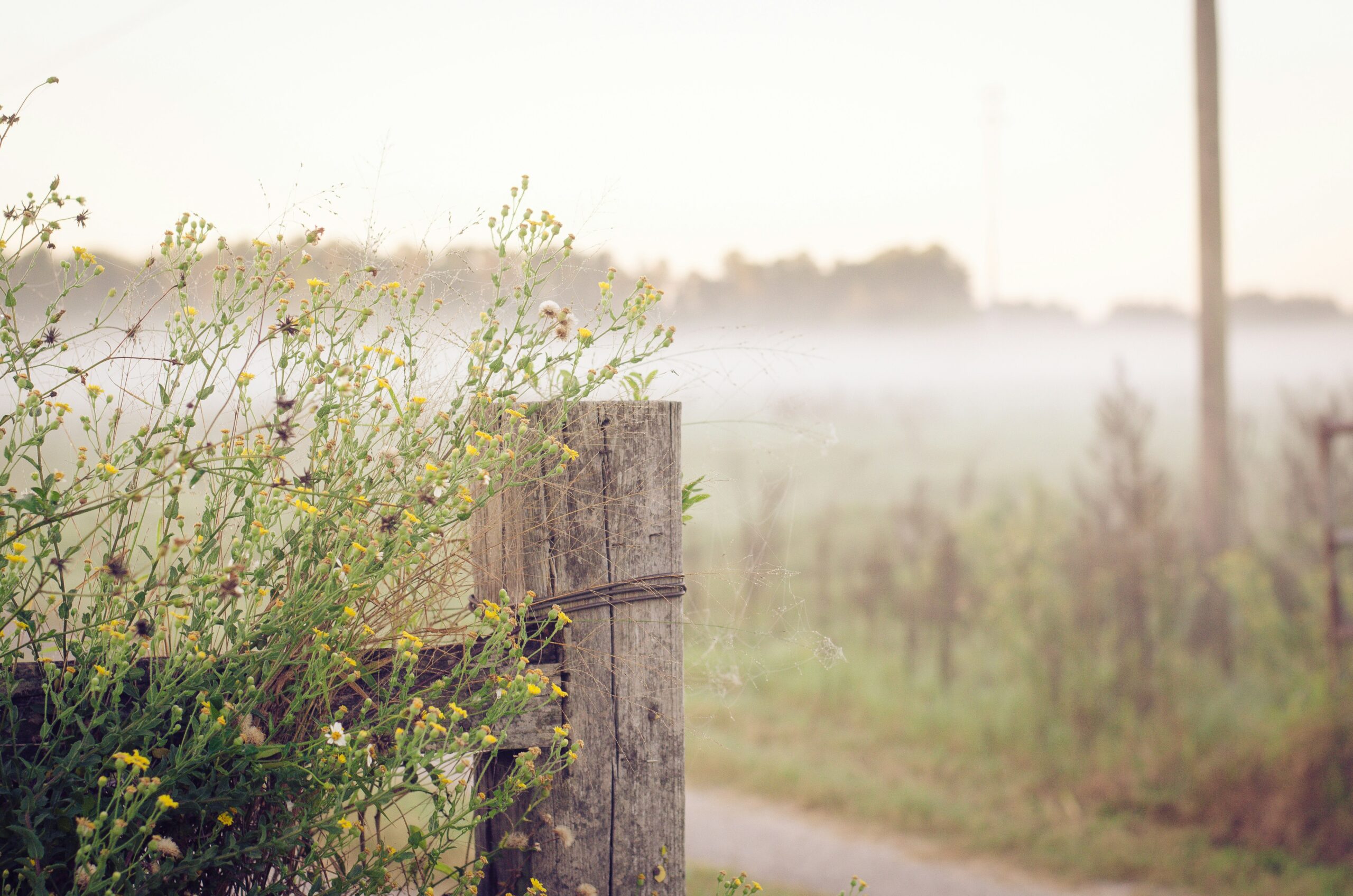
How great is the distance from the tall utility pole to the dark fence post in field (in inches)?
254

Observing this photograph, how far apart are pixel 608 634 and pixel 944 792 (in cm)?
466

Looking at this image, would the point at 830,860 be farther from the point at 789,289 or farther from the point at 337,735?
the point at 789,289

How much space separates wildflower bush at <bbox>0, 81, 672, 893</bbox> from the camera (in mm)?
1293

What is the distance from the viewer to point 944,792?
560 centimetres

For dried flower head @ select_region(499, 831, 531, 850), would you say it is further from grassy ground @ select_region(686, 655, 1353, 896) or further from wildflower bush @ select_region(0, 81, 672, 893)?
grassy ground @ select_region(686, 655, 1353, 896)

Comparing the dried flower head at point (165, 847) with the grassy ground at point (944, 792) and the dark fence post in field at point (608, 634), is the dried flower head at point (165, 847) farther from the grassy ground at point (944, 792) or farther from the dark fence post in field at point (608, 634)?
the grassy ground at point (944, 792)

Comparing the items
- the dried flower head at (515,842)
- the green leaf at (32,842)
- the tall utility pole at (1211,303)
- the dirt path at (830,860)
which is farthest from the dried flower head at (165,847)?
the tall utility pole at (1211,303)

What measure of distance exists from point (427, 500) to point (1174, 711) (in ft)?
18.2

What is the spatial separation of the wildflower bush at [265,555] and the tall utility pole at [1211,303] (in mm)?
6556

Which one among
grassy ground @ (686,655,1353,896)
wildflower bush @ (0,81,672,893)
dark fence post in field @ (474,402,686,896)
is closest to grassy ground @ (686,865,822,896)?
grassy ground @ (686,655,1353,896)

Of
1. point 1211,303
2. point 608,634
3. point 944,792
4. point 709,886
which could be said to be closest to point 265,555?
point 608,634

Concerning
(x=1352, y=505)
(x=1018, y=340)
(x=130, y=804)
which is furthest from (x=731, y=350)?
(x=1018, y=340)

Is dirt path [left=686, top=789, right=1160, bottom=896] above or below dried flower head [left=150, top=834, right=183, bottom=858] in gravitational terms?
below

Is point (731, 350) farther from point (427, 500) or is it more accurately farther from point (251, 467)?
point (251, 467)
